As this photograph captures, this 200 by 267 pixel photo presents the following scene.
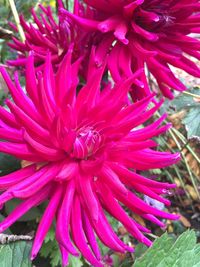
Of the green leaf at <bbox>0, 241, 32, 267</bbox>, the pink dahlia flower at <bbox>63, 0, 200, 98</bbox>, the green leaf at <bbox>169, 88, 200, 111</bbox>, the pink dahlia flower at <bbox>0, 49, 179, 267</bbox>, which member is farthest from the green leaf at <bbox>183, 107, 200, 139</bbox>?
the green leaf at <bbox>0, 241, 32, 267</bbox>

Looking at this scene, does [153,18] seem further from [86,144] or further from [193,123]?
[193,123]

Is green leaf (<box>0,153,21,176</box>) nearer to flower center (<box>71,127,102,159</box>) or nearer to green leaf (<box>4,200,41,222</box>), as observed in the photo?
green leaf (<box>4,200,41,222</box>)

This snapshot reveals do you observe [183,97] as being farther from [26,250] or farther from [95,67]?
[26,250]

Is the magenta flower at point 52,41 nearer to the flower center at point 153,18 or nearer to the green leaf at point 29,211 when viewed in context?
the flower center at point 153,18

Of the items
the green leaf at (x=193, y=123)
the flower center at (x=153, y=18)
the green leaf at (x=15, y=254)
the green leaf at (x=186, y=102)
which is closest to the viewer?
the green leaf at (x=15, y=254)

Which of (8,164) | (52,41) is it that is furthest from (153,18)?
(8,164)

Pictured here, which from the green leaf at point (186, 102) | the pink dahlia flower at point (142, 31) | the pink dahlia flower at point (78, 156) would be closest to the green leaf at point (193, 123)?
the green leaf at point (186, 102)
